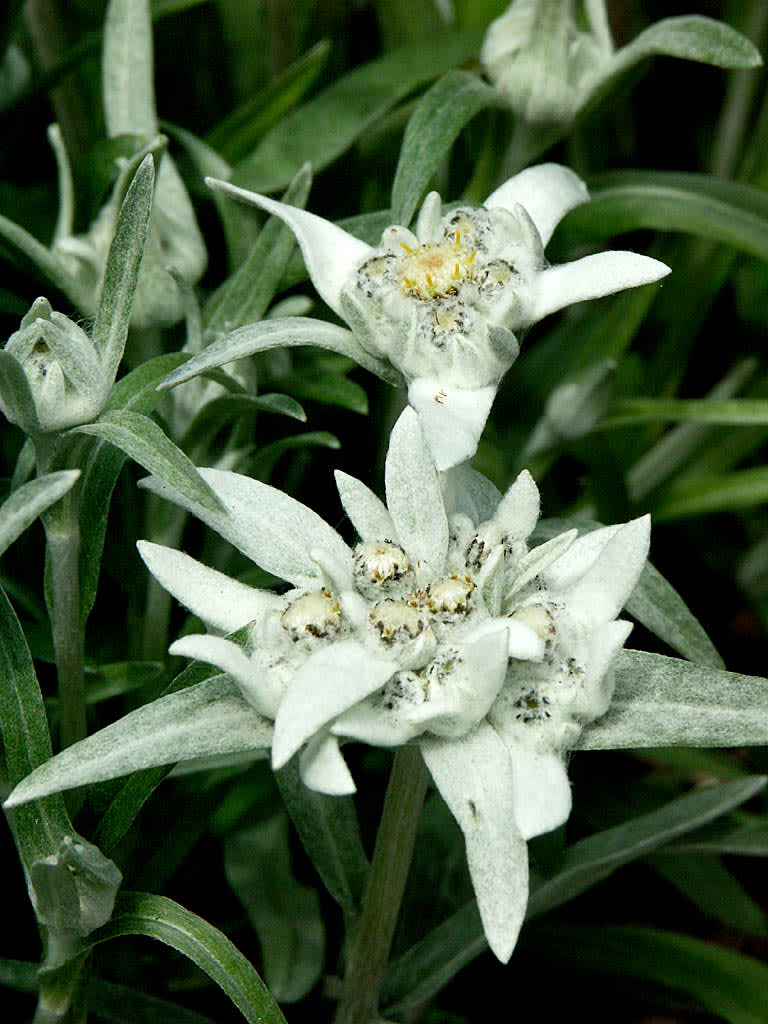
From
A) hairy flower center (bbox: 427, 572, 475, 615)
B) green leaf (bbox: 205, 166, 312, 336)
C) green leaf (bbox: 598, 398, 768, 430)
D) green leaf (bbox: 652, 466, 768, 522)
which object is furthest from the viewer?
green leaf (bbox: 652, 466, 768, 522)

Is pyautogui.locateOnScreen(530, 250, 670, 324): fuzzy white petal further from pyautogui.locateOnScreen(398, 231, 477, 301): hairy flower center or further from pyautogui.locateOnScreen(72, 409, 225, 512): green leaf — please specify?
pyautogui.locateOnScreen(72, 409, 225, 512): green leaf

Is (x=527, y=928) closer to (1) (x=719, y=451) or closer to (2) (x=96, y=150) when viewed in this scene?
(1) (x=719, y=451)

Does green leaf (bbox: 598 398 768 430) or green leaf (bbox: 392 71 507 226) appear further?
green leaf (bbox: 598 398 768 430)

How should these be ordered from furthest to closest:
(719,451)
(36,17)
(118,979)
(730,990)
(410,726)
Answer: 1. (719,451)
2. (36,17)
3. (730,990)
4. (118,979)
5. (410,726)

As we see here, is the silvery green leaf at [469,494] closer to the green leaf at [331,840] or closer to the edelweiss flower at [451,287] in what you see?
the edelweiss flower at [451,287]

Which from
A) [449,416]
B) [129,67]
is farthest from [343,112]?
[449,416]

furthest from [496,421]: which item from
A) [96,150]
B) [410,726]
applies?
[410,726]

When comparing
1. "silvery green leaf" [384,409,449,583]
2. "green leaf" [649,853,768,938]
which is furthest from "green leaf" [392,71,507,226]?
"green leaf" [649,853,768,938]
